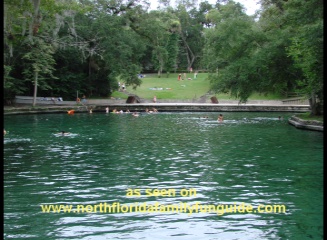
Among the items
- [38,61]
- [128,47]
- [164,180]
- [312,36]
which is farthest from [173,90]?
[164,180]

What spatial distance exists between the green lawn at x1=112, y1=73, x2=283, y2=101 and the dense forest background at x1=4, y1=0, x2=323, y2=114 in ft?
14.5

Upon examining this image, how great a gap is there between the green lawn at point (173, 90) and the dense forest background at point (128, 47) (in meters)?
4.42

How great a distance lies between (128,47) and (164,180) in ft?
121

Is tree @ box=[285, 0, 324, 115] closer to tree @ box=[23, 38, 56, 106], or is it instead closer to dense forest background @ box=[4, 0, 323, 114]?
dense forest background @ box=[4, 0, 323, 114]

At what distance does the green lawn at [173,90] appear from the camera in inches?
2421

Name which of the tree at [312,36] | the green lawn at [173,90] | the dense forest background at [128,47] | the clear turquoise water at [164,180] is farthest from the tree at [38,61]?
the tree at [312,36]

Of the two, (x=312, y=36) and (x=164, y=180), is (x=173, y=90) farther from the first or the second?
(x=164, y=180)

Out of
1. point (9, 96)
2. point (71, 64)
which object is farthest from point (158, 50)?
point (9, 96)

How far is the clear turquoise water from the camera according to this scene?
365 inches

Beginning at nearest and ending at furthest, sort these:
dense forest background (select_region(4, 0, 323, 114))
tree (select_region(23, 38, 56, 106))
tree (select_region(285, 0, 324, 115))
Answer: tree (select_region(285, 0, 324, 115)), dense forest background (select_region(4, 0, 323, 114)), tree (select_region(23, 38, 56, 106))

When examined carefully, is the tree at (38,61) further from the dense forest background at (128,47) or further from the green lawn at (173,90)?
the green lawn at (173,90)

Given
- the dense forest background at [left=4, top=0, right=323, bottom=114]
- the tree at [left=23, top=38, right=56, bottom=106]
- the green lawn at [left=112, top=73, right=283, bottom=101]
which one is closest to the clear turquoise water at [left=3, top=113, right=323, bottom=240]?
the dense forest background at [left=4, top=0, right=323, bottom=114]

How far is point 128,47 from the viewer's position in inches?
1944

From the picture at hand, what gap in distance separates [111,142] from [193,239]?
1576 cm
